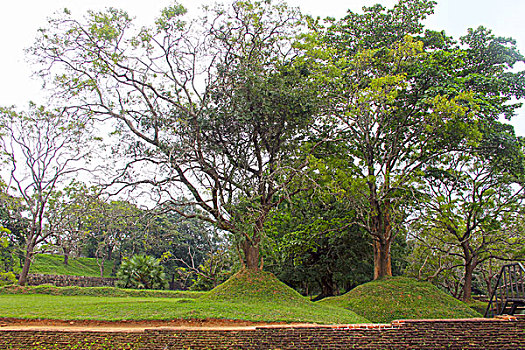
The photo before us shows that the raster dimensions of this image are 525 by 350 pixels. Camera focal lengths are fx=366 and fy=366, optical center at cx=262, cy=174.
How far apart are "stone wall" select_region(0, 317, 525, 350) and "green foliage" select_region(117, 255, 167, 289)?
49.0ft

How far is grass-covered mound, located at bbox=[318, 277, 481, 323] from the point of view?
1322 centimetres

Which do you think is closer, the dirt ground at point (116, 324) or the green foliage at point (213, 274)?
the dirt ground at point (116, 324)

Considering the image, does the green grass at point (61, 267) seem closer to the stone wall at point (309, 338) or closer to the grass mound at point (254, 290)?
the grass mound at point (254, 290)

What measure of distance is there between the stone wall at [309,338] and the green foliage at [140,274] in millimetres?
14948

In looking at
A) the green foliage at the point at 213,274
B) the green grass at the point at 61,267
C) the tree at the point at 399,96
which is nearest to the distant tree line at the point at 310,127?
the tree at the point at 399,96

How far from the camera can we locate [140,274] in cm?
2194

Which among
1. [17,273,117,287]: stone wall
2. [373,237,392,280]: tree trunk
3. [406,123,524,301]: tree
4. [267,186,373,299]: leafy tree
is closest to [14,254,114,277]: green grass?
[17,273,117,287]: stone wall

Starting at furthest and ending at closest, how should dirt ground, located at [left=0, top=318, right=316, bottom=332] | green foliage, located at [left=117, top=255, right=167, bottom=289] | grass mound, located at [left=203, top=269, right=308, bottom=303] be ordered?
green foliage, located at [left=117, top=255, right=167, bottom=289]
grass mound, located at [left=203, top=269, right=308, bottom=303]
dirt ground, located at [left=0, top=318, right=316, bottom=332]

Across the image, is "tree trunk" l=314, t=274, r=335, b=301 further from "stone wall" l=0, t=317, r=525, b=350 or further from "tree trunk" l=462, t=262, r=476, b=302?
"stone wall" l=0, t=317, r=525, b=350

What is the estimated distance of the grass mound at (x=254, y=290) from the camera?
13.1 meters

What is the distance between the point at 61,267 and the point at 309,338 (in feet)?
107

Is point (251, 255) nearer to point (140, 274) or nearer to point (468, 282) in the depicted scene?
point (140, 274)

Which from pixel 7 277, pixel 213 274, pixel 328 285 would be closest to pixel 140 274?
pixel 213 274

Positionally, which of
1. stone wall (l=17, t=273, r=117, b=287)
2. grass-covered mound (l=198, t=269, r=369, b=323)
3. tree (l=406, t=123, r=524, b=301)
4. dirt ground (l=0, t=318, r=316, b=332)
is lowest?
stone wall (l=17, t=273, r=117, b=287)
